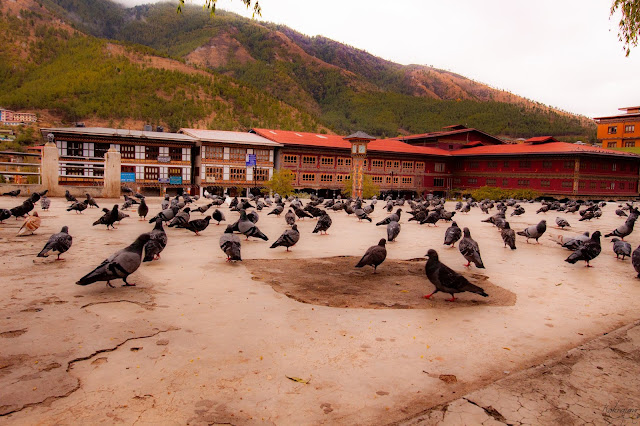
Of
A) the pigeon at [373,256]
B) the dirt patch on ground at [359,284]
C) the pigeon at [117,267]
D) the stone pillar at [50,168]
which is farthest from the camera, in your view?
the stone pillar at [50,168]

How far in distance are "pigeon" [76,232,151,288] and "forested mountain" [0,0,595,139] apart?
71.9m

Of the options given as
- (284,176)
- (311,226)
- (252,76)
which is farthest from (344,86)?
(311,226)

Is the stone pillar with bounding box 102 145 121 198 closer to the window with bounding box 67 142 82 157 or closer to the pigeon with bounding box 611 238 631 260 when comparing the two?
the window with bounding box 67 142 82 157

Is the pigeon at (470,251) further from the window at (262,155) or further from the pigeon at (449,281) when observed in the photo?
the window at (262,155)

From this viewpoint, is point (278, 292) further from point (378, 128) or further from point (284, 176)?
point (378, 128)

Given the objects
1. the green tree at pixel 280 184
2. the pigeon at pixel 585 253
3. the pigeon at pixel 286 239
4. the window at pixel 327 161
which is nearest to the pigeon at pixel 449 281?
the pigeon at pixel 585 253

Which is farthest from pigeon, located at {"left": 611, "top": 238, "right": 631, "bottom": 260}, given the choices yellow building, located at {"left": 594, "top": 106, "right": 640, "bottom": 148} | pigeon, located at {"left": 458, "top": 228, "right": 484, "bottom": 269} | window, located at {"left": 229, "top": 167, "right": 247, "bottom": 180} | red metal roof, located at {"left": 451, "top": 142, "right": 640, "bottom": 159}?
yellow building, located at {"left": 594, "top": 106, "right": 640, "bottom": 148}

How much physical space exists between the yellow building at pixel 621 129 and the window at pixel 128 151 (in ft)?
257

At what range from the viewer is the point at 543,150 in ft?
169

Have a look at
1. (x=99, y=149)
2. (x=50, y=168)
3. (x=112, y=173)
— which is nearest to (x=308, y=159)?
(x=99, y=149)

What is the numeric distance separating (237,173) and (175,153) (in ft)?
25.3

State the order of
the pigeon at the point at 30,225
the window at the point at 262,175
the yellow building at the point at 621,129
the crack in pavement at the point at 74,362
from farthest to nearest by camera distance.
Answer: the yellow building at the point at 621,129
the window at the point at 262,175
the pigeon at the point at 30,225
the crack in pavement at the point at 74,362

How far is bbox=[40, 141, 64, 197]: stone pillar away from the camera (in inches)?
937

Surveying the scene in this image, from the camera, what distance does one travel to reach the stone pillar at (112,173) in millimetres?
25531
